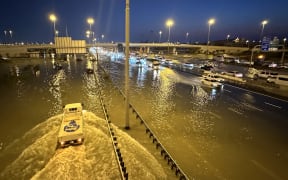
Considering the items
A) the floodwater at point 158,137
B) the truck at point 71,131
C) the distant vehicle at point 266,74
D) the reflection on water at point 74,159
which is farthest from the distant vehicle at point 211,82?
the truck at point 71,131

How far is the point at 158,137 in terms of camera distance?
52.6ft

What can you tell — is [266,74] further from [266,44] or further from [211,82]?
[266,44]

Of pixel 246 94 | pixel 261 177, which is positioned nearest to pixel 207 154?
pixel 261 177

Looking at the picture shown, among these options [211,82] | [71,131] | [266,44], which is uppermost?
[266,44]

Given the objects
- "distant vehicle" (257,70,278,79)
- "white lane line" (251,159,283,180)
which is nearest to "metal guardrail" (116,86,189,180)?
"white lane line" (251,159,283,180)

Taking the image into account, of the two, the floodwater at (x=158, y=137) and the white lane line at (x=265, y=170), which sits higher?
the floodwater at (x=158, y=137)

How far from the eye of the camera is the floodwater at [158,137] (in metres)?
12.0

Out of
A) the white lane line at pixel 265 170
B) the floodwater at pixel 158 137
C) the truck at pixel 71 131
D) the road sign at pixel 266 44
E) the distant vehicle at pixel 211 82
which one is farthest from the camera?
the road sign at pixel 266 44

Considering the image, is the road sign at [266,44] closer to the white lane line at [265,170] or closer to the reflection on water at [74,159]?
the white lane line at [265,170]

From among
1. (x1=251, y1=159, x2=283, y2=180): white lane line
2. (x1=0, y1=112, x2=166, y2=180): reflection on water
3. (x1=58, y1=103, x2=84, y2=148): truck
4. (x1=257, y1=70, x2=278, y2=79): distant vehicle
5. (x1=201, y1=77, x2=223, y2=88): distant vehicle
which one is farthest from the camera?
(x1=257, y1=70, x2=278, y2=79): distant vehicle

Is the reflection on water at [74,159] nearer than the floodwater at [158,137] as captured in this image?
Yes

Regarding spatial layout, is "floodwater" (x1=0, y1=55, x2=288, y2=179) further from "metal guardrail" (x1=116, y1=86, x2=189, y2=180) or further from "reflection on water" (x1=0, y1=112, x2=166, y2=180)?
"metal guardrail" (x1=116, y1=86, x2=189, y2=180)

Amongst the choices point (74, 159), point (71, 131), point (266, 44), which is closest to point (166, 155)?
point (74, 159)

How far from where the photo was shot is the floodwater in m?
12.0
